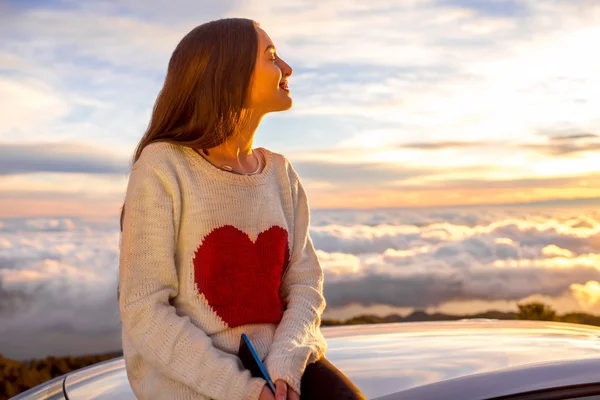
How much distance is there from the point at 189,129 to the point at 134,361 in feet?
2.06

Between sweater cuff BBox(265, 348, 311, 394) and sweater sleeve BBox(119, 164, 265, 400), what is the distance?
0.05m

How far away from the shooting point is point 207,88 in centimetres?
207

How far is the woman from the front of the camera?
6.17 feet

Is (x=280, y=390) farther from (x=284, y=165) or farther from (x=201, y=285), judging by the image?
(x=284, y=165)

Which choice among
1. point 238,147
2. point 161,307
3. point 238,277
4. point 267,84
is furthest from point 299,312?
point 267,84

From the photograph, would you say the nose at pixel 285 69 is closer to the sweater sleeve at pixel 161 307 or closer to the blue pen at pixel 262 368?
the sweater sleeve at pixel 161 307

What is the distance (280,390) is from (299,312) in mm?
281

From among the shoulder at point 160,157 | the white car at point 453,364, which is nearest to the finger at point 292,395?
the white car at point 453,364

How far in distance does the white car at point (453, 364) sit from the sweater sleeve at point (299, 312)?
110mm

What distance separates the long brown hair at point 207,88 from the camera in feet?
6.78

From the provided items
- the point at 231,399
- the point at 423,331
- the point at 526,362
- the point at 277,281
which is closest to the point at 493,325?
the point at 423,331

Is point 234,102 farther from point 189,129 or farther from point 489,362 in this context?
point 489,362

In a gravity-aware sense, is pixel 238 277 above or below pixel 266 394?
above

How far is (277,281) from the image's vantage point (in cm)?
207
